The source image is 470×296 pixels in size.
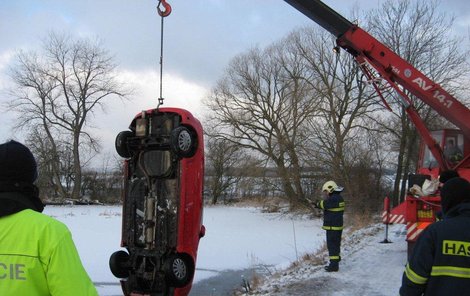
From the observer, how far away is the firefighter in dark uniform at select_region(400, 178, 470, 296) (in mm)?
2926

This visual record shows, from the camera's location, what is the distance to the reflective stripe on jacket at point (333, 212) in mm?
8578

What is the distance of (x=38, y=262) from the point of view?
71.6 inches

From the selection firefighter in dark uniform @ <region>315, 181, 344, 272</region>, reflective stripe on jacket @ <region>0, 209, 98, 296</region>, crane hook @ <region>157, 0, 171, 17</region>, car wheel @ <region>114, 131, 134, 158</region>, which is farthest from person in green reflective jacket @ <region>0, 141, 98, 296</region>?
firefighter in dark uniform @ <region>315, 181, 344, 272</region>

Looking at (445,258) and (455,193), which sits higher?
(455,193)

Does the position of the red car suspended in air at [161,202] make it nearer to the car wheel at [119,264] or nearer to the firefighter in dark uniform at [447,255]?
the car wheel at [119,264]

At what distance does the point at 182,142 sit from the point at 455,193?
273 cm

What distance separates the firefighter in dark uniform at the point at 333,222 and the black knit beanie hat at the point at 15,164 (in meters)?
7.12

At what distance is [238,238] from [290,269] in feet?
18.9

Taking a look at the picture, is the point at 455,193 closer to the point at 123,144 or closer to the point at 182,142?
the point at 182,142

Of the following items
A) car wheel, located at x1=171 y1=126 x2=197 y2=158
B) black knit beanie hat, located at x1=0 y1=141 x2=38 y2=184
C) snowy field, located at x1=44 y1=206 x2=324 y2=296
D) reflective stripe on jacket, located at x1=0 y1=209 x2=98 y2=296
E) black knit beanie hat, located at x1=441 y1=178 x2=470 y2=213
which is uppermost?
car wheel, located at x1=171 y1=126 x2=197 y2=158

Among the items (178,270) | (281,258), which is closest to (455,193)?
(178,270)

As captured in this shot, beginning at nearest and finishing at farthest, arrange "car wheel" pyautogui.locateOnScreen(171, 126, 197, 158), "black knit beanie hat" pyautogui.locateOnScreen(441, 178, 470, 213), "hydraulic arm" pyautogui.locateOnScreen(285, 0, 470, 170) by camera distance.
A: 1. "black knit beanie hat" pyautogui.locateOnScreen(441, 178, 470, 213)
2. "car wheel" pyautogui.locateOnScreen(171, 126, 197, 158)
3. "hydraulic arm" pyautogui.locateOnScreen(285, 0, 470, 170)

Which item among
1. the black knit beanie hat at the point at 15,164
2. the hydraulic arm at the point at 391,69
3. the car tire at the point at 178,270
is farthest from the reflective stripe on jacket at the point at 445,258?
the hydraulic arm at the point at 391,69

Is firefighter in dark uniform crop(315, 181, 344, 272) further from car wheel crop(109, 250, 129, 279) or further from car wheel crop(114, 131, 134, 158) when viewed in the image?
car wheel crop(114, 131, 134, 158)
